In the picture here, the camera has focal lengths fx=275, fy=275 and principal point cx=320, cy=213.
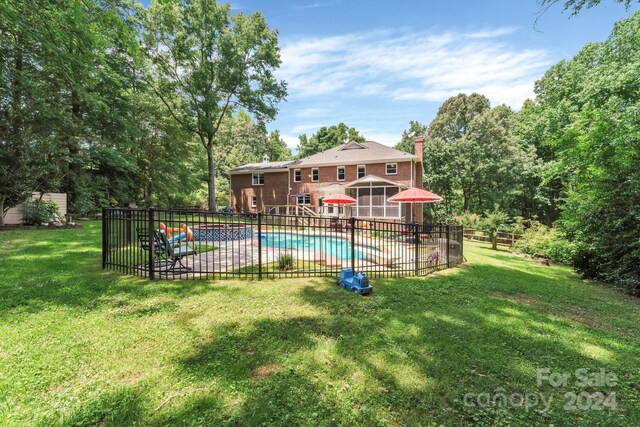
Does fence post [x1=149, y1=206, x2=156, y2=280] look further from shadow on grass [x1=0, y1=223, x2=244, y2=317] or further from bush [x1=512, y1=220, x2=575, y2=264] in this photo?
bush [x1=512, y1=220, x2=575, y2=264]

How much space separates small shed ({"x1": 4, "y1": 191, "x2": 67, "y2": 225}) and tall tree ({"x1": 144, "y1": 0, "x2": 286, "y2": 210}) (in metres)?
10.6

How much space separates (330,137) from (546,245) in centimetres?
3805

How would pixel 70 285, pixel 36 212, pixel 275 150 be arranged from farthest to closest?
pixel 275 150 → pixel 36 212 → pixel 70 285

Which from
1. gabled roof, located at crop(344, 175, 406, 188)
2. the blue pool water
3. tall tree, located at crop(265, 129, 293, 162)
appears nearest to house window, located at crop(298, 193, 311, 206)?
gabled roof, located at crop(344, 175, 406, 188)

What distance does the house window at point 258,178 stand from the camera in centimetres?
2942

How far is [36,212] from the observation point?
515 inches

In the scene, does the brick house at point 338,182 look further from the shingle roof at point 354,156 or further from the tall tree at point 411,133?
the tall tree at point 411,133

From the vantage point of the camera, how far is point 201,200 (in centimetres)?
3803

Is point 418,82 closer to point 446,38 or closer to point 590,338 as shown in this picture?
point 446,38

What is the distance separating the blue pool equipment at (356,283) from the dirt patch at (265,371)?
275cm

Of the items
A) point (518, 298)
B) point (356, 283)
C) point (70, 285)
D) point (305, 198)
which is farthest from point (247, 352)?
point (305, 198)

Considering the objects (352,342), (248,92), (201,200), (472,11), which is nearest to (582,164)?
(472,11)

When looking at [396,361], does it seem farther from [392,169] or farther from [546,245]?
[392,169]

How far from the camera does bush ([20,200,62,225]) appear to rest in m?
Answer: 13.0
